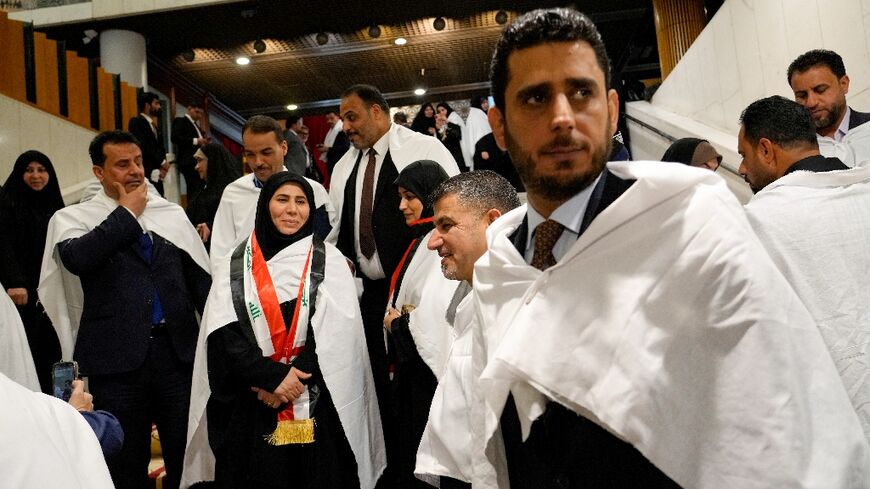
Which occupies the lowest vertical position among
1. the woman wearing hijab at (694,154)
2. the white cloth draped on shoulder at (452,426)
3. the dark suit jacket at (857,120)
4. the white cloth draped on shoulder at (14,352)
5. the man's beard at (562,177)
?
the white cloth draped on shoulder at (452,426)

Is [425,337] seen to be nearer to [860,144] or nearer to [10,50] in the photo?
[860,144]

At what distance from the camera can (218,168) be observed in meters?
5.67

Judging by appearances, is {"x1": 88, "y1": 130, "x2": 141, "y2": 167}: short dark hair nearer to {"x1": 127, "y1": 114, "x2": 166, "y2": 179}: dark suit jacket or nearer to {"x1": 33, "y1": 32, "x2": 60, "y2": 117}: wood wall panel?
{"x1": 127, "y1": 114, "x2": 166, "y2": 179}: dark suit jacket

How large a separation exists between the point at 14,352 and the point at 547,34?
265cm

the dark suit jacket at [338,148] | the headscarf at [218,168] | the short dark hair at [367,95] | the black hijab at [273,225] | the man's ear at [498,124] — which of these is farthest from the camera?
the dark suit jacket at [338,148]

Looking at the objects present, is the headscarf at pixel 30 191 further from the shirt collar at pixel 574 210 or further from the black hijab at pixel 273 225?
the shirt collar at pixel 574 210

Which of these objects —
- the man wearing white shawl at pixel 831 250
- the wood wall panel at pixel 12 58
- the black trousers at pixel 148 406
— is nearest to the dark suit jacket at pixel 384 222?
the black trousers at pixel 148 406

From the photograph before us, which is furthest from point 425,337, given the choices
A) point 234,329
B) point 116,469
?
point 116,469

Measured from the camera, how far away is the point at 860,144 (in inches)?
132

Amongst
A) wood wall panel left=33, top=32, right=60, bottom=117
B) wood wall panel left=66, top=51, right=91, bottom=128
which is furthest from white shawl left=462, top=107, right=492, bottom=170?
wood wall panel left=33, top=32, right=60, bottom=117

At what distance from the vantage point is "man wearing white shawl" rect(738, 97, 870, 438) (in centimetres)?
171

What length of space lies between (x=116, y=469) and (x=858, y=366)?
2.87 m

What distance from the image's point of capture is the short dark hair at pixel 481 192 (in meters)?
2.68

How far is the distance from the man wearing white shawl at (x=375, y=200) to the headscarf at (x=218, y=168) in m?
1.47
